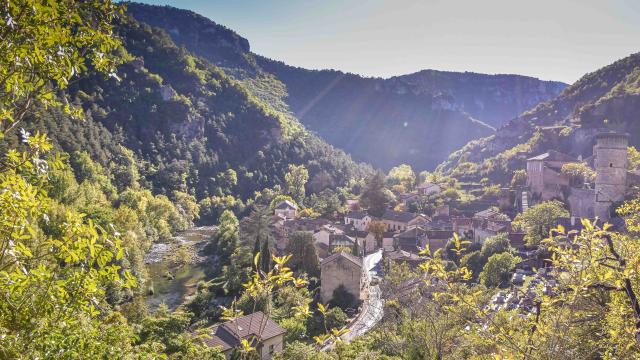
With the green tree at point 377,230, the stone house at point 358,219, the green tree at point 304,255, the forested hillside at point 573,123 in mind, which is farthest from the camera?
the forested hillside at point 573,123

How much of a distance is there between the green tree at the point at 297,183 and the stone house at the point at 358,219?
21.4m

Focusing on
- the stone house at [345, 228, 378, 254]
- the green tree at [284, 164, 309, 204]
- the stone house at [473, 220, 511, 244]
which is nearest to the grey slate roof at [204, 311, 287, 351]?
the stone house at [473, 220, 511, 244]

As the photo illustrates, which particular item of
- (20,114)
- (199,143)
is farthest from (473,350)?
(199,143)

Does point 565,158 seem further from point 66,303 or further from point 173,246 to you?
point 66,303

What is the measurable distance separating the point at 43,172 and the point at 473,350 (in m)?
12.9

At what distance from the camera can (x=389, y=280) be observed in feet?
93.3

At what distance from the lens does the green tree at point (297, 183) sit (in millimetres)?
85750

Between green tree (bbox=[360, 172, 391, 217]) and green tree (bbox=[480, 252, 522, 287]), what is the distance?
3387 centimetres

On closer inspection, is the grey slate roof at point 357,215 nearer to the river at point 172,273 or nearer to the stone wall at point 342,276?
the river at point 172,273

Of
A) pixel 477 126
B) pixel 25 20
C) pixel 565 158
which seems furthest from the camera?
pixel 477 126

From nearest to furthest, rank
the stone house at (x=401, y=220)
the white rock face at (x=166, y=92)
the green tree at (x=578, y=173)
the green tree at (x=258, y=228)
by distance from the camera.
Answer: the green tree at (x=258, y=228) → the green tree at (x=578, y=173) → the stone house at (x=401, y=220) → the white rock face at (x=166, y=92)

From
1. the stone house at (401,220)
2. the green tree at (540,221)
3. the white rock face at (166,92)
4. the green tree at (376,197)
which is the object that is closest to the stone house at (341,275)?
the green tree at (540,221)

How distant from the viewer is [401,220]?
6022cm

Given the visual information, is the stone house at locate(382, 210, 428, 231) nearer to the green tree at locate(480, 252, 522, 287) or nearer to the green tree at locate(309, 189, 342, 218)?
the green tree at locate(309, 189, 342, 218)
